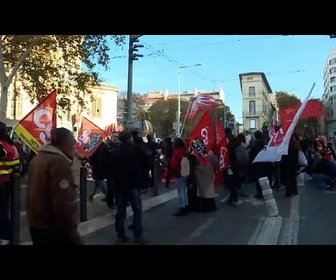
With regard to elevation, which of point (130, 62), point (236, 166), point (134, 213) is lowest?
point (134, 213)

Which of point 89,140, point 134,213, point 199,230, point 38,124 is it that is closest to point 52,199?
point 134,213

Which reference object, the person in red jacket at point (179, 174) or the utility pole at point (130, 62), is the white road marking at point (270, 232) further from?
the utility pole at point (130, 62)

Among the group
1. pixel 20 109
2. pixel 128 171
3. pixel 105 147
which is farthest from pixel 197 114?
pixel 20 109

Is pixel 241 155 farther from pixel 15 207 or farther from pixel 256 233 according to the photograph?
pixel 15 207

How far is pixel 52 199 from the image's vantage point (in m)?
3.97

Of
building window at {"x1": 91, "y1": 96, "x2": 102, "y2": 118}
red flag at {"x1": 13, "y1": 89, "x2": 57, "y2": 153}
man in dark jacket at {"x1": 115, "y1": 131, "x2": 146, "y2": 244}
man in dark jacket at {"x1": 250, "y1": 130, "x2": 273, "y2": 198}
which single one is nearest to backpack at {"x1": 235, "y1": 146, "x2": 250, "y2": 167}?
man in dark jacket at {"x1": 250, "y1": 130, "x2": 273, "y2": 198}

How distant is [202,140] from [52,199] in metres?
6.34

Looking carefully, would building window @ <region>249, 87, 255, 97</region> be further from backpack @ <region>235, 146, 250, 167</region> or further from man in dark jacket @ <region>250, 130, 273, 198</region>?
backpack @ <region>235, 146, 250, 167</region>

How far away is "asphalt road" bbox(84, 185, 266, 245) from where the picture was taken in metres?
7.52

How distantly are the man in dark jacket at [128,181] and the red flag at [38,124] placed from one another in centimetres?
121

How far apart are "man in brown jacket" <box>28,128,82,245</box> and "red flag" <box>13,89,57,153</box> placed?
3.59m
